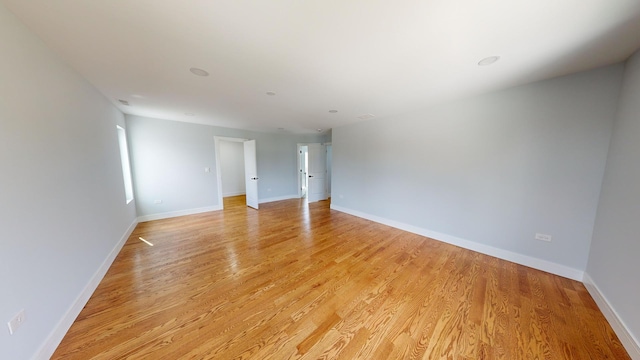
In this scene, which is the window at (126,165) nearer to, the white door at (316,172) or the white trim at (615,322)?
the white door at (316,172)

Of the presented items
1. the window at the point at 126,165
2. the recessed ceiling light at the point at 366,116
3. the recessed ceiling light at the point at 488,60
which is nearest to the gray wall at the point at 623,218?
the recessed ceiling light at the point at 488,60

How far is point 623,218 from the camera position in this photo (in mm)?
1610

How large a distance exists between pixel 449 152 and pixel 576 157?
124 cm

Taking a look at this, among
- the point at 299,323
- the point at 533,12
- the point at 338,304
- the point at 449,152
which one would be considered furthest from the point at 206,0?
the point at 449,152

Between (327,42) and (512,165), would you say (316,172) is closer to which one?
(512,165)

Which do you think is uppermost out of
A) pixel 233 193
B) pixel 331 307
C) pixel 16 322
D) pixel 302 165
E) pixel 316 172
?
pixel 302 165

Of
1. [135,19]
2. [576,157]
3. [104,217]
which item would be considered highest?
[135,19]

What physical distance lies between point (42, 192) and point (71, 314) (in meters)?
1.07

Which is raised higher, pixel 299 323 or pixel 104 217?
pixel 104 217

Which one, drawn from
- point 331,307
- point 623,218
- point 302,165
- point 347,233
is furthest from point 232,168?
point 623,218

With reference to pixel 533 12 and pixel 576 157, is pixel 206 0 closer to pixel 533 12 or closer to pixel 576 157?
pixel 533 12

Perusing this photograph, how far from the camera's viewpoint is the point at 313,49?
1604mm

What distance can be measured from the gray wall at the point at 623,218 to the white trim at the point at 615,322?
1.5 inches

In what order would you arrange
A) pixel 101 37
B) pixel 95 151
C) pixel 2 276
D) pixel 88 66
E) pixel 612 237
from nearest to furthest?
pixel 2 276
pixel 101 37
pixel 612 237
pixel 88 66
pixel 95 151
